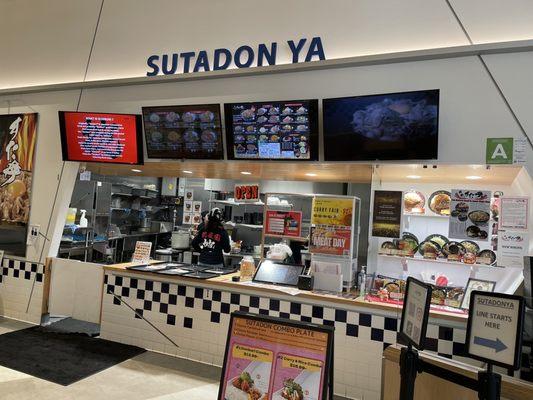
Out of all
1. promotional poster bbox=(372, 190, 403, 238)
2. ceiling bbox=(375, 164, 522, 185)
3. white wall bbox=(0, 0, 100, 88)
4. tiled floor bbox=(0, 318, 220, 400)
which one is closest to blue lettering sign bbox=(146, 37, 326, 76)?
white wall bbox=(0, 0, 100, 88)

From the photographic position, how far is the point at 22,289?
520cm

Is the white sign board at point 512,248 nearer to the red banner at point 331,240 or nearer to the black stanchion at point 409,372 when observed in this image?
the red banner at point 331,240

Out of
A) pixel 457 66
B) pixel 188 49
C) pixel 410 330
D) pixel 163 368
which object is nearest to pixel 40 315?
pixel 163 368

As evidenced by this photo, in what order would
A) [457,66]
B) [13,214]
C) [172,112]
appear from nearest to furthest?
[457,66], [172,112], [13,214]

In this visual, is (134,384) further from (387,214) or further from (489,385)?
(489,385)

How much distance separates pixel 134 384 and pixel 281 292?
153 cm

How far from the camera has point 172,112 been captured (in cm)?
432

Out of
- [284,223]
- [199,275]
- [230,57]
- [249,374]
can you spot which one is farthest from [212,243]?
[249,374]

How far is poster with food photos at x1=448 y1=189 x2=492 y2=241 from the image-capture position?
11.6 ft

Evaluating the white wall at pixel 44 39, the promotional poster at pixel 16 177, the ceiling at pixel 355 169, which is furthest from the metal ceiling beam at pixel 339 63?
the ceiling at pixel 355 169

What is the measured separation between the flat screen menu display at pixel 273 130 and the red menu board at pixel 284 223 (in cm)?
81

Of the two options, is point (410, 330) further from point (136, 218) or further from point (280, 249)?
point (136, 218)

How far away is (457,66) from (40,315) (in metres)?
5.40

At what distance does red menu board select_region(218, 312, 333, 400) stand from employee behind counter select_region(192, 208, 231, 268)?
124 inches
